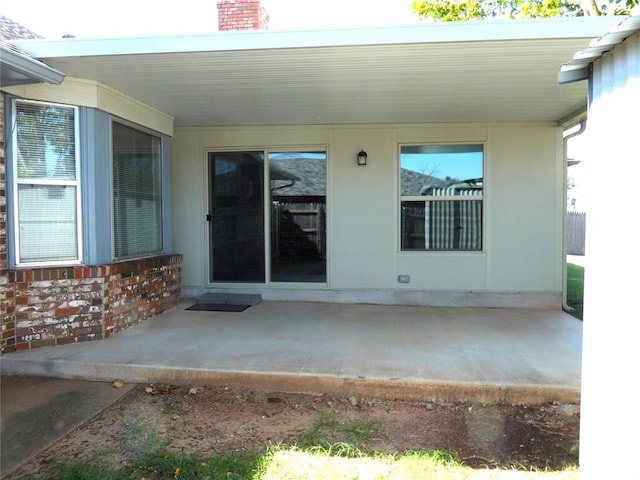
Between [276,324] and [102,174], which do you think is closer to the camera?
[102,174]

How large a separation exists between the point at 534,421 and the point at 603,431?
112cm

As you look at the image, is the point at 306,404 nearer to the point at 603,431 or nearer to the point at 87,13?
the point at 603,431

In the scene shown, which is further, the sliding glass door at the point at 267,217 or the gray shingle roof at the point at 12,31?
the sliding glass door at the point at 267,217

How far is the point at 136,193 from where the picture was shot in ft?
17.5

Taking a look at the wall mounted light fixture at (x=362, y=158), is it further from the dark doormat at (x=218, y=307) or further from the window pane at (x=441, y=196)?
the dark doormat at (x=218, y=307)

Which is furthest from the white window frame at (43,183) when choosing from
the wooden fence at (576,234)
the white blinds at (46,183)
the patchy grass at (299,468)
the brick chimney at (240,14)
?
the wooden fence at (576,234)

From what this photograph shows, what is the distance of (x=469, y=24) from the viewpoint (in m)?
A: 3.46

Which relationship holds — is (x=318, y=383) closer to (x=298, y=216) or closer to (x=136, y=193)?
(x=136, y=193)

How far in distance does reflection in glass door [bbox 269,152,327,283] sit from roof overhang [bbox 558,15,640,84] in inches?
175

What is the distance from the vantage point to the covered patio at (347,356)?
341 centimetres

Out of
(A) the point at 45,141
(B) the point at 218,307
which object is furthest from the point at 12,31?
(B) the point at 218,307

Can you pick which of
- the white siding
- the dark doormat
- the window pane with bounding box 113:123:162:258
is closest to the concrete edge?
the white siding

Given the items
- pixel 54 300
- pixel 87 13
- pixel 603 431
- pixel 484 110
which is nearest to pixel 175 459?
pixel 603 431

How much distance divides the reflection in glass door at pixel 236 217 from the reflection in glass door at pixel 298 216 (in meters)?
0.21
